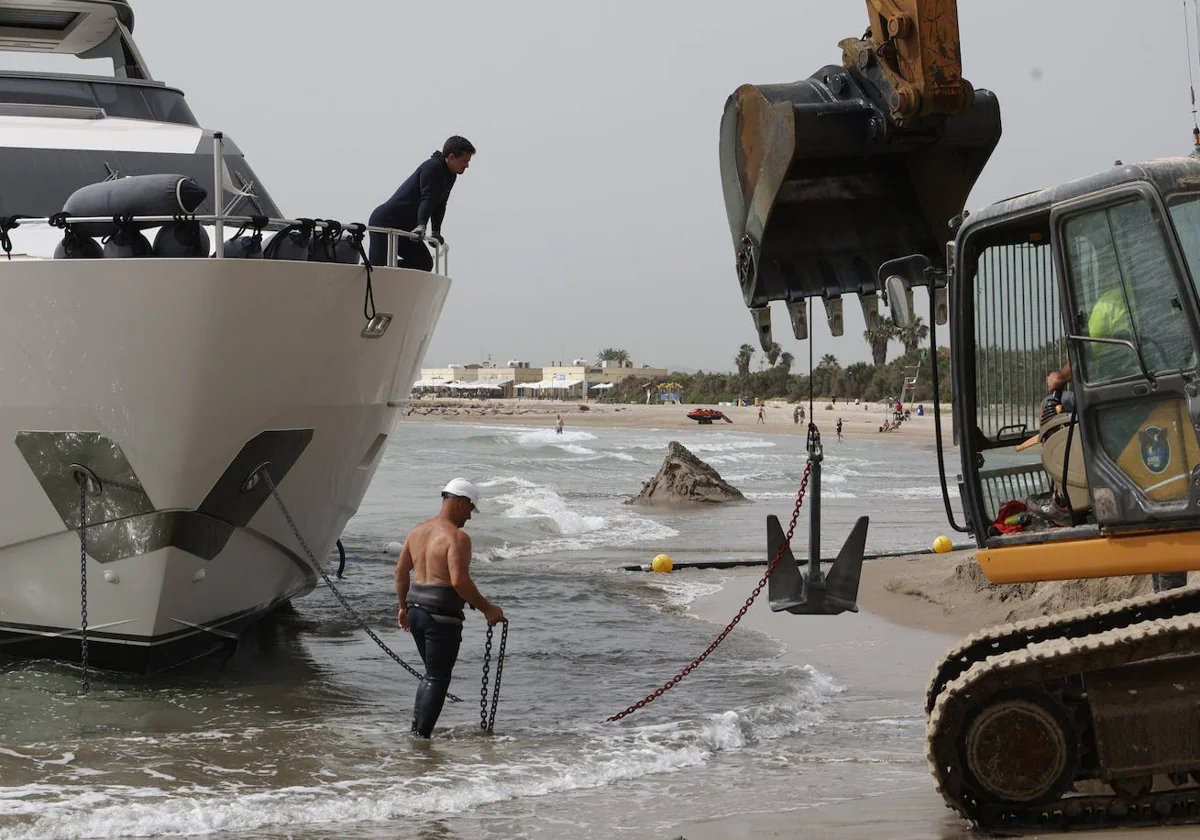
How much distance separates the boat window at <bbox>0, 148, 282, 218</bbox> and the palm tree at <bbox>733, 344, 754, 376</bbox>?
14640 centimetres

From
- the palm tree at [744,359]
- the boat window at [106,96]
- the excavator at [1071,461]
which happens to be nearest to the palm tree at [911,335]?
the excavator at [1071,461]

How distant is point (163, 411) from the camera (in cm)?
870

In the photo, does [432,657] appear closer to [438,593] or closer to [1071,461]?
[438,593]

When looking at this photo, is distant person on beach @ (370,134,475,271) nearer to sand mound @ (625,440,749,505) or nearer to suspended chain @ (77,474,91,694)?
suspended chain @ (77,474,91,694)

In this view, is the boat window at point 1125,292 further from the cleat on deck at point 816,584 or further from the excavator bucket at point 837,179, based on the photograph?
the cleat on deck at point 816,584

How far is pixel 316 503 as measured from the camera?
10305 millimetres

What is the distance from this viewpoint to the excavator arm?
6.98 metres

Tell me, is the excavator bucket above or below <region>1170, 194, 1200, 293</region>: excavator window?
above

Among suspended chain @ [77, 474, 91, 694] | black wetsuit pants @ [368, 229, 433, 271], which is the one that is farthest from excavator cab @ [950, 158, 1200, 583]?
suspended chain @ [77, 474, 91, 694]

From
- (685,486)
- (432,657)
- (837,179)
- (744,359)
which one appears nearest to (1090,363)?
(837,179)

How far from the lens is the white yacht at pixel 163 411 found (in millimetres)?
8555

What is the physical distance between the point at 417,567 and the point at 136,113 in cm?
612

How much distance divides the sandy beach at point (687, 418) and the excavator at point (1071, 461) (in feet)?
199

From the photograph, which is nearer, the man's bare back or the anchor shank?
the anchor shank
